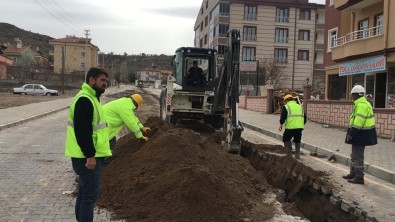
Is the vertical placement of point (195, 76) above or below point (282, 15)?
below

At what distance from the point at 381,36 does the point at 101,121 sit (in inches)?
752

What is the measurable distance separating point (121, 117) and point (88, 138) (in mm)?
3297

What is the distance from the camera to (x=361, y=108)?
8391 millimetres

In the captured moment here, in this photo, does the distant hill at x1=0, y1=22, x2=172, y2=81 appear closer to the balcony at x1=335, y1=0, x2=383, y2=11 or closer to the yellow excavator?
the balcony at x1=335, y1=0, x2=383, y2=11

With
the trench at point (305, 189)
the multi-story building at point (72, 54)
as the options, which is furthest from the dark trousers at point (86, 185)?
the multi-story building at point (72, 54)

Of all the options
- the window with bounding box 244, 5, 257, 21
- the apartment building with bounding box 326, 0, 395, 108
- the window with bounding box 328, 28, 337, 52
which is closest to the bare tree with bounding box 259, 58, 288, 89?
the window with bounding box 244, 5, 257, 21

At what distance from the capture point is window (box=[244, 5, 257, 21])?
216ft

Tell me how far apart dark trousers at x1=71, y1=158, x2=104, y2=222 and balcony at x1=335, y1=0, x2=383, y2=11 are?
21.4m

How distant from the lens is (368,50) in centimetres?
2184

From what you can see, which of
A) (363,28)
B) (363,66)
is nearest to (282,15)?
(363,28)

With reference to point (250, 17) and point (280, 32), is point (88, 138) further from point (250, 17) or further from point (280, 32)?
point (280, 32)

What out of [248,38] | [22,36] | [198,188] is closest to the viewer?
[198,188]

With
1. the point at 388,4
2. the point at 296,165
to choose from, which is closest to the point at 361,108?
the point at 296,165

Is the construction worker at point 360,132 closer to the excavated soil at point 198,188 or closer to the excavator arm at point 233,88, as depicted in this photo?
the excavated soil at point 198,188
